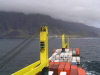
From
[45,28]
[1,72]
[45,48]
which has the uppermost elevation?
[45,28]

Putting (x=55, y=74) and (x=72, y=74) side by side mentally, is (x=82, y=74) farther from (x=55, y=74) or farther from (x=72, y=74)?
(x=55, y=74)

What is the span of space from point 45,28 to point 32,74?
6.90m

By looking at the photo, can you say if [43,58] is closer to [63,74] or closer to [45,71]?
[45,71]

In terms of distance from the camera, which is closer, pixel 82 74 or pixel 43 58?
pixel 43 58

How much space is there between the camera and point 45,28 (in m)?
20.0

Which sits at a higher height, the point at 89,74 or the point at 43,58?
the point at 43,58

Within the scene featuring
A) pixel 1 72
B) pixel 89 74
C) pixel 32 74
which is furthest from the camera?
pixel 1 72

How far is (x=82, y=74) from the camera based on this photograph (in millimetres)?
25719

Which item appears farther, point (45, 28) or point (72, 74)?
point (72, 74)

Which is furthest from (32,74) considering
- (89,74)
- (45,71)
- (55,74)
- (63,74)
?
(89,74)

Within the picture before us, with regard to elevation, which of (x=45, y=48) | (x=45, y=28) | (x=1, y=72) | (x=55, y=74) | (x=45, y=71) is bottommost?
(x=1, y=72)

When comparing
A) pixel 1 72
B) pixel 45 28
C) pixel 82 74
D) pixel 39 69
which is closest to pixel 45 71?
pixel 39 69

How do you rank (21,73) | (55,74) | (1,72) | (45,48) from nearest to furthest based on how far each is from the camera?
(21,73) < (45,48) < (55,74) < (1,72)

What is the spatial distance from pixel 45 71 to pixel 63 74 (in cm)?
717
